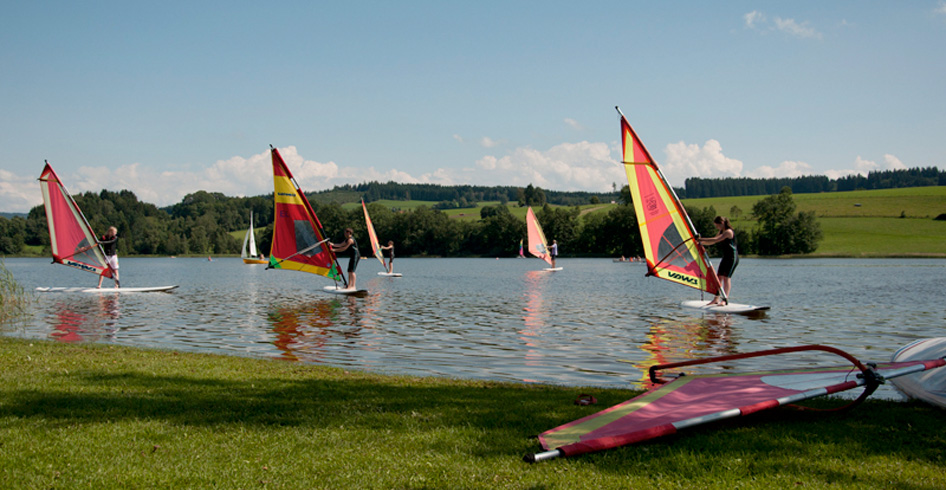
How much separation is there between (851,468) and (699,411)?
4.01 feet

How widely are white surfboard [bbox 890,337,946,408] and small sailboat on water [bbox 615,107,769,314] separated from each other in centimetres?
961

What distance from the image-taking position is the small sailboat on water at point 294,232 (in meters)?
22.1

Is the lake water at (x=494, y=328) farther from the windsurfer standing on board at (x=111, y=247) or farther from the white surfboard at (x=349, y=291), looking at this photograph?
the windsurfer standing on board at (x=111, y=247)

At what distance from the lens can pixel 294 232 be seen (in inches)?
890

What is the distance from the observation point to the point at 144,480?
4.28 metres

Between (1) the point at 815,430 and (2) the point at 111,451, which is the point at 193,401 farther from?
(1) the point at 815,430

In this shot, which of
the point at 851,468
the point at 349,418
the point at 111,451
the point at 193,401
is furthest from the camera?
the point at 193,401

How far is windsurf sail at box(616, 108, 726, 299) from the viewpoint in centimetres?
→ 1725

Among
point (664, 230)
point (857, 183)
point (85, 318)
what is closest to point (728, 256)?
point (664, 230)

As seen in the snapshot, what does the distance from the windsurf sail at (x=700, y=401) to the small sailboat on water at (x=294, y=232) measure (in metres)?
17.2

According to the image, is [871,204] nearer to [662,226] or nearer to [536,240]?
[536,240]

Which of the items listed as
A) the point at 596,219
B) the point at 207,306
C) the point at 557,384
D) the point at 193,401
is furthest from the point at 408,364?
the point at 596,219

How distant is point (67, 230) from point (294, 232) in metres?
8.69

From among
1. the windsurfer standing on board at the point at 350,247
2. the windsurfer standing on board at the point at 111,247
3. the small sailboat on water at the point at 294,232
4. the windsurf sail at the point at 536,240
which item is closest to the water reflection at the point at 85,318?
the windsurfer standing on board at the point at 111,247
